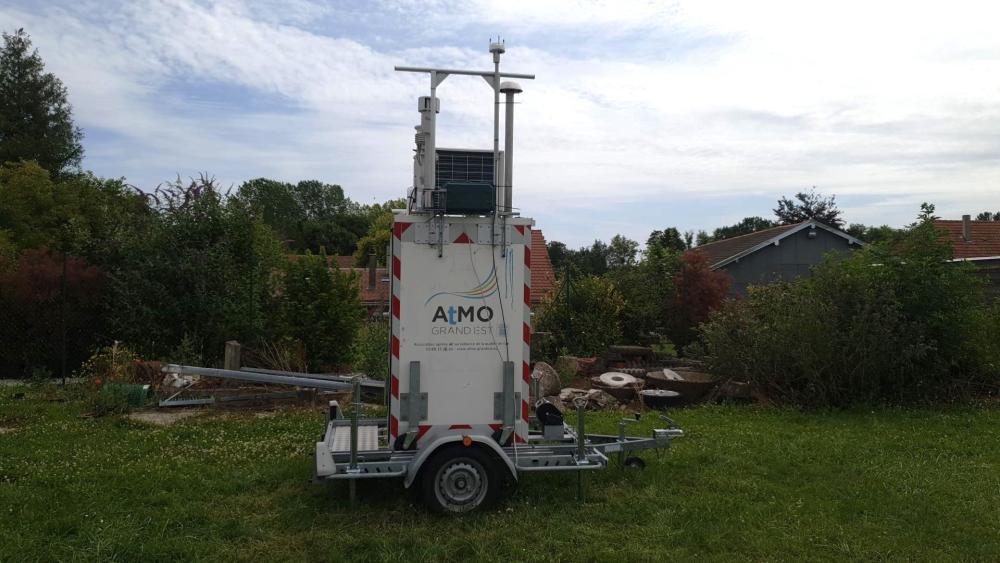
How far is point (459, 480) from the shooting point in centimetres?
548

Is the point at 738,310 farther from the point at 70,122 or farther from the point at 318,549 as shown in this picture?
the point at 70,122

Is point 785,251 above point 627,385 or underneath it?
above

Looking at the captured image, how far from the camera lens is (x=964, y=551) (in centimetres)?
489

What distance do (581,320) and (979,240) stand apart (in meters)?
22.7

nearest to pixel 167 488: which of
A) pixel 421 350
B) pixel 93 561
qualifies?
pixel 93 561

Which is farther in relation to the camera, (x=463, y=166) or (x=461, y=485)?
(x=463, y=166)

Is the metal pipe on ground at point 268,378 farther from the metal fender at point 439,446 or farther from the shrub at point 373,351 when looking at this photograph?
the metal fender at point 439,446

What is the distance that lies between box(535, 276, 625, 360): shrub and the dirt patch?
6.25m

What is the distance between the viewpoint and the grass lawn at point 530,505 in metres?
4.85

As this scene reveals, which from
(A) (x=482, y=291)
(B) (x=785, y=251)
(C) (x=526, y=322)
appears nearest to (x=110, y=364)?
(A) (x=482, y=291)

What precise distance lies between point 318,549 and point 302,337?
8102 mm

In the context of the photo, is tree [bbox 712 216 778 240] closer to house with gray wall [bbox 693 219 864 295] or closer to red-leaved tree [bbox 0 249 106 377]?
house with gray wall [bbox 693 219 864 295]

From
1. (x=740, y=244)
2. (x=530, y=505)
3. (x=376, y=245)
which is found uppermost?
(x=376, y=245)

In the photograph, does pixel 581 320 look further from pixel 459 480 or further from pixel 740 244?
pixel 740 244
